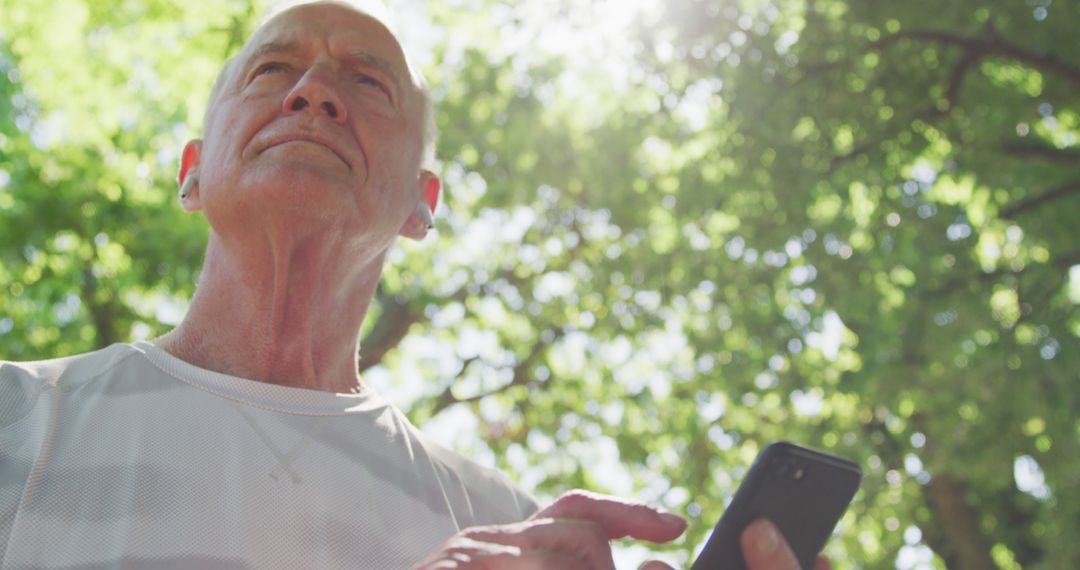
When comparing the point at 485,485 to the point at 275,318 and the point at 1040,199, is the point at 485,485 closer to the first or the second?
the point at 275,318

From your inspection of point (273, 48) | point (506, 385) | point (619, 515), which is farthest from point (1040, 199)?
point (506, 385)

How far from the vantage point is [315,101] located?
221cm

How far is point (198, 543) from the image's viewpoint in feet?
→ 5.14

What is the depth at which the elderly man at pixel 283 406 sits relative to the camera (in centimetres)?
151

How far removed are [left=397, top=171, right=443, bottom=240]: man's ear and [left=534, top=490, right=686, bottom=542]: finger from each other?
4.20 ft

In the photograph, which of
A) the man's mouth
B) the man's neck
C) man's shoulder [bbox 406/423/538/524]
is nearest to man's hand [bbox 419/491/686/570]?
man's shoulder [bbox 406/423/538/524]

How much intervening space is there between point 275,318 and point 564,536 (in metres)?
1.08

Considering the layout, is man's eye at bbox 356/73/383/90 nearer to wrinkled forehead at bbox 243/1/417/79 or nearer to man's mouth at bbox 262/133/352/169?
wrinkled forehead at bbox 243/1/417/79

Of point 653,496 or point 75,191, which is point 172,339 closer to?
point 75,191

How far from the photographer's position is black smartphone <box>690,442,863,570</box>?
1.37m

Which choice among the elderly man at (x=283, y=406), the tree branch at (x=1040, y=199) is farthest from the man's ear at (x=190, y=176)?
the tree branch at (x=1040, y=199)

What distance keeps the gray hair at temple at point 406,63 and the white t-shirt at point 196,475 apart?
2.60 ft

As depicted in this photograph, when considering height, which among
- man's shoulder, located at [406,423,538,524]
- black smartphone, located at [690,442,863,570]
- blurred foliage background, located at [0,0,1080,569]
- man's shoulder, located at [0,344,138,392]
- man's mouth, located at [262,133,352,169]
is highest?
man's mouth, located at [262,133,352,169]

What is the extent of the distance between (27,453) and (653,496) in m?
10.9
